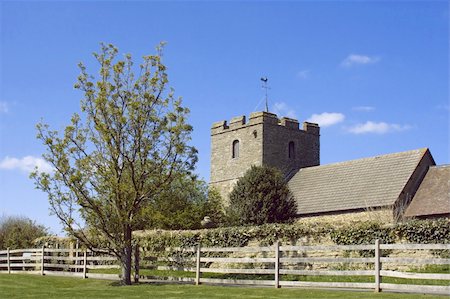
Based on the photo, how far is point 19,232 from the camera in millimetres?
37938

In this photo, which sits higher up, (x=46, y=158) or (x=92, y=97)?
(x=92, y=97)

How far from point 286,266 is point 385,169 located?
15.0 meters

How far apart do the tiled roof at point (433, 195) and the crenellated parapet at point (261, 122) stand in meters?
12.4

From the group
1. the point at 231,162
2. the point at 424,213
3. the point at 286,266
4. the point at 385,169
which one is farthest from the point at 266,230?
the point at 231,162

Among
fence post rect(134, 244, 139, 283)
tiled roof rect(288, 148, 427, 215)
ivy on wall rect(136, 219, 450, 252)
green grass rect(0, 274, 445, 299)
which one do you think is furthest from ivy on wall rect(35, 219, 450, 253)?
tiled roof rect(288, 148, 427, 215)

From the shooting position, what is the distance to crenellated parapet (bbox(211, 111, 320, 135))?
44.1 m

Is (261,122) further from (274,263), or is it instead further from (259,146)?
(274,263)

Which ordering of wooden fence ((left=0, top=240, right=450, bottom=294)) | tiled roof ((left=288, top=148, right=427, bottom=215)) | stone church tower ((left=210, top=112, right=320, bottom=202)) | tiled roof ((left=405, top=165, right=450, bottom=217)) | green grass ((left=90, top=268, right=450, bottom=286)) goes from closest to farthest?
1. wooden fence ((left=0, top=240, right=450, bottom=294))
2. green grass ((left=90, top=268, right=450, bottom=286))
3. tiled roof ((left=405, top=165, right=450, bottom=217))
4. tiled roof ((left=288, top=148, right=427, bottom=215))
5. stone church tower ((left=210, top=112, right=320, bottom=202))

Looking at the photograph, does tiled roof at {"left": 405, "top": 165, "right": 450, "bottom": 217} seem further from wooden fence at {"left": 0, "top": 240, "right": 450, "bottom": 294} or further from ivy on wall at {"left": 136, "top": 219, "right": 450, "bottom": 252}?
wooden fence at {"left": 0, "top": 240, "right": 450, "bottom": 294}

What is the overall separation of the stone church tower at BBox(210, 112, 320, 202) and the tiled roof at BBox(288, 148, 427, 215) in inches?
129

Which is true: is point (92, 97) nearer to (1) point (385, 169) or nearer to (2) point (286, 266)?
(2) point (286, 266)

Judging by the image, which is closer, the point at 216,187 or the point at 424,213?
the point at 424,213

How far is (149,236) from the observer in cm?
2730

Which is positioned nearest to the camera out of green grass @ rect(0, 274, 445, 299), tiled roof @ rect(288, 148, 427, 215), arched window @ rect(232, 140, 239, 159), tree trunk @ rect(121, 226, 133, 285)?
green grass @ rect(0, 274, 445, 299)
